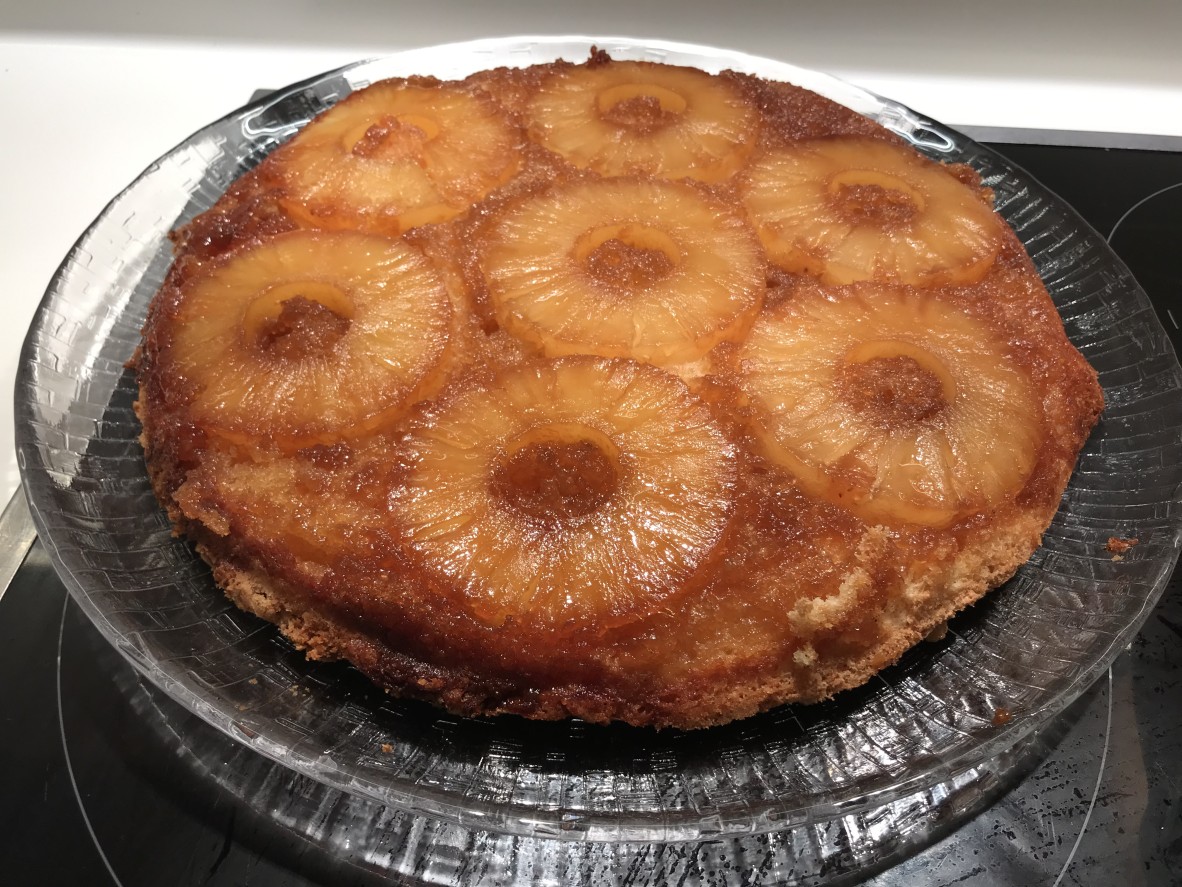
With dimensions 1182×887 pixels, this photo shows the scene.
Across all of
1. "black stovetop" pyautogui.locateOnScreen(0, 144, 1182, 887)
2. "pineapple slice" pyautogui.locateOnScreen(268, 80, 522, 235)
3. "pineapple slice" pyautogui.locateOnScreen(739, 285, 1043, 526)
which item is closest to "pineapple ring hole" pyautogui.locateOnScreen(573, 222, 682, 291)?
"pineapple slice" pyautogui.locateOnScreen(739, 285, 1043, 526)

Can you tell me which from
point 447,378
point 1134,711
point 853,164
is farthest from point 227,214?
point 1134,711

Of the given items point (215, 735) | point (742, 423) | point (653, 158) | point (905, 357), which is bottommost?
point (215, 735)

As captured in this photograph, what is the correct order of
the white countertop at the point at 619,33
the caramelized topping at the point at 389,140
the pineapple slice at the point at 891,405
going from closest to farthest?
the pineapple slice at the point at 891,405 < the caramelized topping at the point at 389,140 < the white countertop at the point at 619,33

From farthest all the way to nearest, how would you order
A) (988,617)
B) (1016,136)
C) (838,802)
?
(1016,136) → (988,617) → (838,802)

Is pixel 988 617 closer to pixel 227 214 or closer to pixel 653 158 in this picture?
pixel 653 158

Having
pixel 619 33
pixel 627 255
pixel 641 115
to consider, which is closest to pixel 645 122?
pixel 641 115

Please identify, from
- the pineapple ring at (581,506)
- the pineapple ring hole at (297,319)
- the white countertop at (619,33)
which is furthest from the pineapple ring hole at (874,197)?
the white countertop at (619,33)

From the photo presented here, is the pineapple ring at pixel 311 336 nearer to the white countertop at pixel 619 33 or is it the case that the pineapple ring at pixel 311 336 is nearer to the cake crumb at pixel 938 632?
the cake crumb at pixel 938 632
